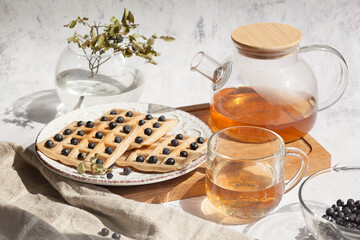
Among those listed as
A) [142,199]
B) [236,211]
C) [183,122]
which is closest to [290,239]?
[236,211]

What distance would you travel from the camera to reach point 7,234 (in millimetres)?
1616

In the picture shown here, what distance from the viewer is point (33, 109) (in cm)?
230

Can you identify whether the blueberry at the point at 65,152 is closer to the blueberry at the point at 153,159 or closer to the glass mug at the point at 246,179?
the blueberry at the point at 153,159

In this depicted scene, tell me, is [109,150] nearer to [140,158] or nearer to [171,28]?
[140,158]

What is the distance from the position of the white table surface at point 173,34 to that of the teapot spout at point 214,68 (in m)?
0.45

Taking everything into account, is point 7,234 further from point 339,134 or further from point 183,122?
point 339,134

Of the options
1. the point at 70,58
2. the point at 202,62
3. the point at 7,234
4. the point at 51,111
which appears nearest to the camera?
the point at 7,234

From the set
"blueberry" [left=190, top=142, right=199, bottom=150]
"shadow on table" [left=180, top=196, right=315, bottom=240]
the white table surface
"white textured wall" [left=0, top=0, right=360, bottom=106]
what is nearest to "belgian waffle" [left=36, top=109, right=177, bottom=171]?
"blueberry" [left=190, top=142, right=199, bottom=150]

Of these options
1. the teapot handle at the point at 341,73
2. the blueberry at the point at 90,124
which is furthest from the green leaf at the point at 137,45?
the teapot handle at the point at 341,73

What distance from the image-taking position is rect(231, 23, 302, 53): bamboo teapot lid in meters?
1.79

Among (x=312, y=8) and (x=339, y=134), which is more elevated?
(x=312, y=8)

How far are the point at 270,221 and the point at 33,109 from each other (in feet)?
3.22

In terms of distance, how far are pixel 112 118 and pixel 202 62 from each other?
30 centimetres

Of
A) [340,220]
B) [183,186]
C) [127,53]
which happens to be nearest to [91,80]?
[127,53]
